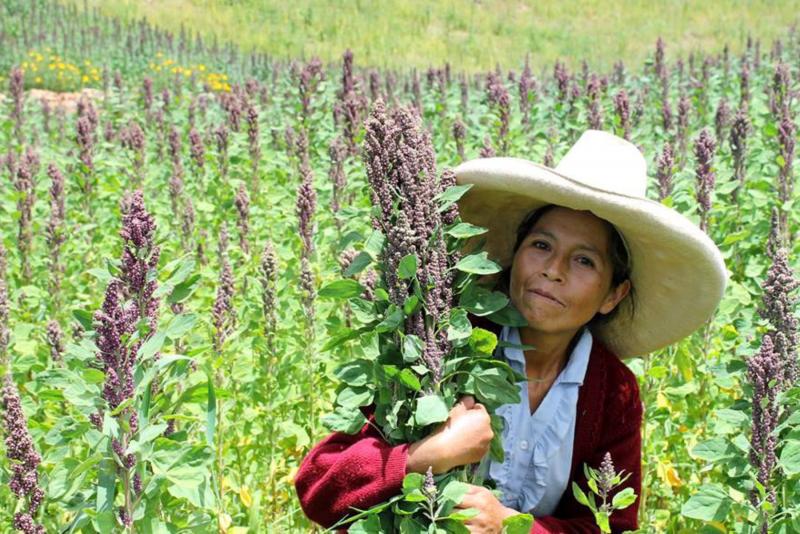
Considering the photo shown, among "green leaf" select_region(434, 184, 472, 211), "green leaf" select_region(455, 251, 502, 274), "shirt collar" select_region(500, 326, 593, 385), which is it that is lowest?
"shirt collar" select_region(500, 326, 593, 385)

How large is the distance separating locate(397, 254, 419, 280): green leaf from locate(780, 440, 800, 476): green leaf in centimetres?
115

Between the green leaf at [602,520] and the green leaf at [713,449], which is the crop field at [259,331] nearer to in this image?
the green leaf at [713,449]

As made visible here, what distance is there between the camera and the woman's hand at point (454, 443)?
6.91ft

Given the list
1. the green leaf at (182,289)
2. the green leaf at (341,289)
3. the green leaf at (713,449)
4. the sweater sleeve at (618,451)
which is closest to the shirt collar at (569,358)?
the sweater sleeve at (618,451)

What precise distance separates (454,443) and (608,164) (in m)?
1.03

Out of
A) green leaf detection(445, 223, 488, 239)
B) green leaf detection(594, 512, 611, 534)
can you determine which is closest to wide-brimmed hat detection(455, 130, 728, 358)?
green leaf detection(445, 223, 488, 239)

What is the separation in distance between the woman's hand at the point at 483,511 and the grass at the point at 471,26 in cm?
1919

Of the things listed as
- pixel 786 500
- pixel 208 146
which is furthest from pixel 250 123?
pixel 786 500

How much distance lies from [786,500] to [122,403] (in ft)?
5.85

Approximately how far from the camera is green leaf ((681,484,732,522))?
2438mm

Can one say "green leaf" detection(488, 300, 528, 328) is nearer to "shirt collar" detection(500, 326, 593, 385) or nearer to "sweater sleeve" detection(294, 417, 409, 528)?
"shirt collar" detection(500, 326, 593, 385)

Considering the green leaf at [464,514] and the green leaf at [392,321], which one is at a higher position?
the green leaf at [392,321]

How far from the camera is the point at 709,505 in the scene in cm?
246

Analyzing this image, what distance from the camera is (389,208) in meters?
2.08
